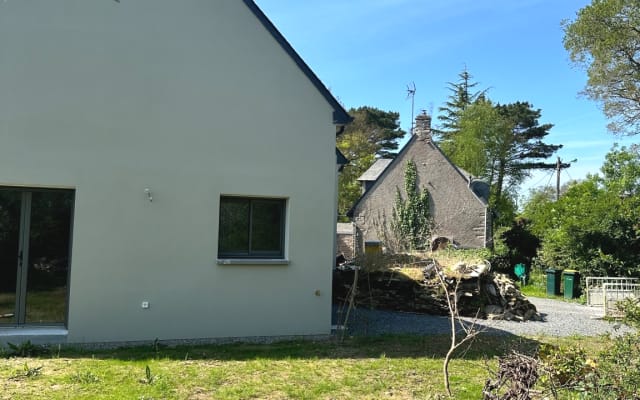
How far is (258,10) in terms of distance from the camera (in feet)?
31.8

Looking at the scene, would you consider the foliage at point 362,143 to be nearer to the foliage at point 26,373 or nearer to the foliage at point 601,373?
the foliage at point 26,373

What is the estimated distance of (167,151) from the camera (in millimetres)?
9141

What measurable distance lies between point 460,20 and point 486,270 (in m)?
7.50

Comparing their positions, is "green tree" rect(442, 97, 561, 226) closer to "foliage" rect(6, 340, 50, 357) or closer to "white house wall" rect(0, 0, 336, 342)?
"white house wall" rect(0, 0, 336, 342)

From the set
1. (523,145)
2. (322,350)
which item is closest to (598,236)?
(322,350)

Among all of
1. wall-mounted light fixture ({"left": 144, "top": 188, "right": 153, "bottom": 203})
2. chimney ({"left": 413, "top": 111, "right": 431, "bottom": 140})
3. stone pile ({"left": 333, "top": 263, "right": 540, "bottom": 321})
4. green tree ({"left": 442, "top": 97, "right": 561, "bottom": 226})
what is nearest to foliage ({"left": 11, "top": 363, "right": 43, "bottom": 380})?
wall-mounted light fixture ({"left": 144, "top": 188, "right": 153, "bottom": 203})

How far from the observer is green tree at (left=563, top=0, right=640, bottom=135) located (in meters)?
21.6

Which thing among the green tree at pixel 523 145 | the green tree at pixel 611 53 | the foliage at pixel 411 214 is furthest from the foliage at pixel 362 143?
the green tree at pixel 611 53

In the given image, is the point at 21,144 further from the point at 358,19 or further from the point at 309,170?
the point at 358,19

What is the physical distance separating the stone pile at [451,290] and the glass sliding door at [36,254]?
8248 mm

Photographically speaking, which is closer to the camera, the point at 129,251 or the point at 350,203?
the point at 129,251

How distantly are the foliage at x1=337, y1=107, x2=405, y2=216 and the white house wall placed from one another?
94.8 feet

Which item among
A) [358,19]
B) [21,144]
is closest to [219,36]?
[21,144]

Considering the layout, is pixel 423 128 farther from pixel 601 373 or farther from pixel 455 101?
pixel 601 373
